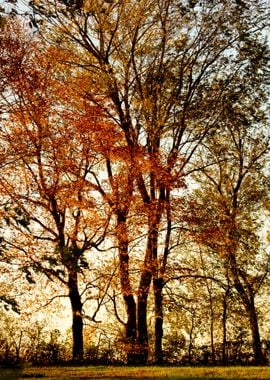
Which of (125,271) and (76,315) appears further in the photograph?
(76,315)

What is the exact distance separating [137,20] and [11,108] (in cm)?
646

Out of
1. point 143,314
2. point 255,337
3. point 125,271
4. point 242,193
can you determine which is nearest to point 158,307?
point 143,314

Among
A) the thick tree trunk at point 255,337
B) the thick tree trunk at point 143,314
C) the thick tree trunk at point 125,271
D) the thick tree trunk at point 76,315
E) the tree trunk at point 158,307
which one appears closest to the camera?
the thick tree trunk at point 125,271

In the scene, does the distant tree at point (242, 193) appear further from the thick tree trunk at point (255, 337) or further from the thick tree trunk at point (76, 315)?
the thick tree trunk at point (76, 315)

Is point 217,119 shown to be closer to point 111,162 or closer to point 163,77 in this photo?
point 163,77

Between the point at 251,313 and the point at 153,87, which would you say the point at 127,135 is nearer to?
the point at 153,87

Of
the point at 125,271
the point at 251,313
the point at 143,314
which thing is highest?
the point at 125,271

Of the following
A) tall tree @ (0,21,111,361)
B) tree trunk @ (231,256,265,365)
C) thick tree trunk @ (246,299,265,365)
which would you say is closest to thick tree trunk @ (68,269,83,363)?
tall tree @ (0,21,111,361)

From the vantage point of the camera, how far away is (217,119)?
26.4 meters

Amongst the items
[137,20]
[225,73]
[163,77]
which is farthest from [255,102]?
[137,20]

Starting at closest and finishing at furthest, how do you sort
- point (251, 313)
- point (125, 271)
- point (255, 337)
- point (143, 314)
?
point (125, 271), point (143, 314), point (251, 313), point (255, 337)

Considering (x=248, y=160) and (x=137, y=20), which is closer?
(x=137, y=20)

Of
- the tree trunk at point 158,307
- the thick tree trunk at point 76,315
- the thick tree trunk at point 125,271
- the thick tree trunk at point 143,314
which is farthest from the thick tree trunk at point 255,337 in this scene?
the thick tree trunk at point 76,315

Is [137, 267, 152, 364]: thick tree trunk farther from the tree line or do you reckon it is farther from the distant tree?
the distant tree
